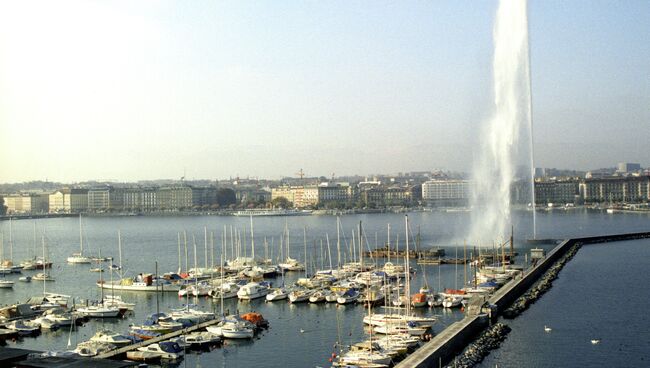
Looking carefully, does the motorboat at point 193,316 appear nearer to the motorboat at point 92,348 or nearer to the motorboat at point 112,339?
the motorboat at point 112,339

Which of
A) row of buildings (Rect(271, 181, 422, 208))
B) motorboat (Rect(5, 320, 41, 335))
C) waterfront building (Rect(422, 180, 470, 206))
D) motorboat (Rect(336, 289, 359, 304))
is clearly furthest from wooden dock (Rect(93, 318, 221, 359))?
waterfront building (Rect(422, 180, 470, 206))

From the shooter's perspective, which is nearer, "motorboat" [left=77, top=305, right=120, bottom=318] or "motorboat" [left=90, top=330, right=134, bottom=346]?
"motorboat" [left=90, top=330, right=134, bottom=346]

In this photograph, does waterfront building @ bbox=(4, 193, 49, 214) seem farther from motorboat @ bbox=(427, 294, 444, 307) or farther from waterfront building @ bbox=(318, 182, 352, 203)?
motorboat @ bbox=(427, 294, 444, 307)

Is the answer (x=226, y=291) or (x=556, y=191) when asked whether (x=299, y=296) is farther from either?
(x=556, y=191)

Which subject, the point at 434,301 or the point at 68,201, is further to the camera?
the point at 68,201

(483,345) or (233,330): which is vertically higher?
(233,330)

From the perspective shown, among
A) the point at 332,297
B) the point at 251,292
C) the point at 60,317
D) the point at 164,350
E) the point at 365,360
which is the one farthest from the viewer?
the point at 251,292

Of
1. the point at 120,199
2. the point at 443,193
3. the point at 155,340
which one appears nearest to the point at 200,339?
the point at 155,340
